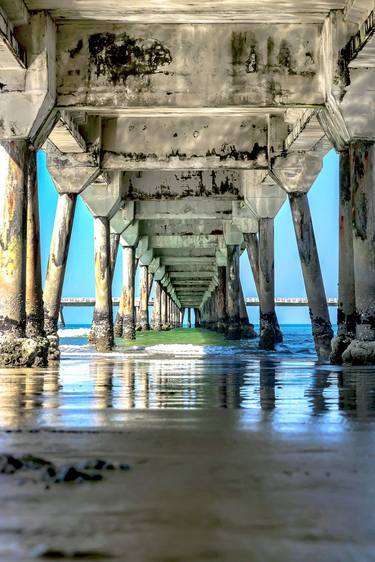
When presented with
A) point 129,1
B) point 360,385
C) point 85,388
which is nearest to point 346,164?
point 129,1

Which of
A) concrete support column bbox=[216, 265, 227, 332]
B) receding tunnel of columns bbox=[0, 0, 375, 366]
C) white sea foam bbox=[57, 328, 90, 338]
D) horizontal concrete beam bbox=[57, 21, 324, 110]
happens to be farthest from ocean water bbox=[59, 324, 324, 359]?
white sea foam bbox=[57, 328, 90, 338]

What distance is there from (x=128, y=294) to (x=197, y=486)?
74.0 ft

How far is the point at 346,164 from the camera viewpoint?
953 cm

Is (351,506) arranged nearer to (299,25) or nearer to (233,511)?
(233,511)

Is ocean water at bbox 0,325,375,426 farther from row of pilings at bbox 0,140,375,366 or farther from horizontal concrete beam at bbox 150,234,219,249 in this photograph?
horizontal concrete beam at bbox 150,234,219,249

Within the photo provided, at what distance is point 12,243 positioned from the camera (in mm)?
8531

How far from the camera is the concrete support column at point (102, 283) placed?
16.2m

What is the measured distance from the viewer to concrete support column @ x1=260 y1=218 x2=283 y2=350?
55.4 ft

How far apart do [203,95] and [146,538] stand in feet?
28.1

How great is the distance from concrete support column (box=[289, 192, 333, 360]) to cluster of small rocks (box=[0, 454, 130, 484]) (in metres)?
10.9

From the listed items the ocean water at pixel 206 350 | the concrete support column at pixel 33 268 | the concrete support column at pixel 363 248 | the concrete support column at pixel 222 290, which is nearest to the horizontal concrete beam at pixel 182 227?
the ocean water at pixel 206 350

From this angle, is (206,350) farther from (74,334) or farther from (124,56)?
(74,334)

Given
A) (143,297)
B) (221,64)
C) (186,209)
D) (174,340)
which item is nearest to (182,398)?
(221,64)

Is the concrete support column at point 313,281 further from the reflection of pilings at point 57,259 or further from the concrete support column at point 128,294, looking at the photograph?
the concrete support column at point 128,294
